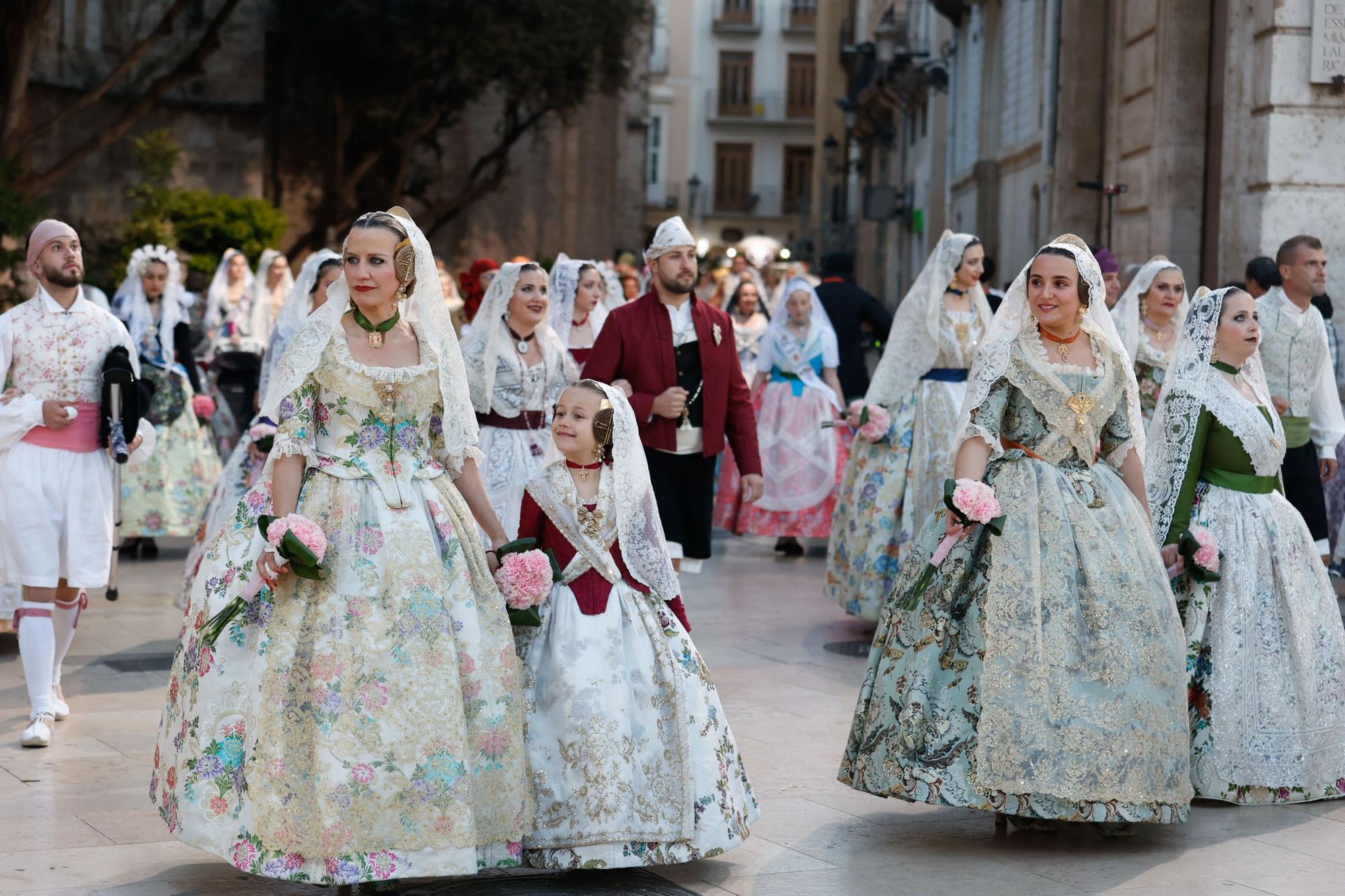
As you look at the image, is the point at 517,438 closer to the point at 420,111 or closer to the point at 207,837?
the point at 207,837

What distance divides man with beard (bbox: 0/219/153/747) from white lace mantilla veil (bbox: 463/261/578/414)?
1501 millimetres

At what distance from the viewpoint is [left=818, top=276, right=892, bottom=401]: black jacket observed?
12930 millimetres

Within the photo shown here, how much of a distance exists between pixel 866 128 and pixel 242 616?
4332cm

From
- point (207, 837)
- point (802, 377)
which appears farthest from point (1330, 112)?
point (207, 837)

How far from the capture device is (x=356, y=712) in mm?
4777

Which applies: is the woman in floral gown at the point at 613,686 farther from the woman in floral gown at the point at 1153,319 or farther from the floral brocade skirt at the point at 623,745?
the woman in floral gown at the point at 1153,319

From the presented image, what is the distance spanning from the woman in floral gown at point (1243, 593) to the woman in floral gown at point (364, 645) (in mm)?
2505

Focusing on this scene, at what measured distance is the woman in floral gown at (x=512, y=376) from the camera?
8117 millimetres

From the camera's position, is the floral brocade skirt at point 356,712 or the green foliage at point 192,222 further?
the green foliage at point 192,222

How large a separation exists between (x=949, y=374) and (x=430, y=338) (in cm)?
457

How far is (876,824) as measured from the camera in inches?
234

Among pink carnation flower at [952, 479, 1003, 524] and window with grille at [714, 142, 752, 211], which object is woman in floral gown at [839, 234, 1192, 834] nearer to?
pink carnation flower at [952, 479, 1003, 524]

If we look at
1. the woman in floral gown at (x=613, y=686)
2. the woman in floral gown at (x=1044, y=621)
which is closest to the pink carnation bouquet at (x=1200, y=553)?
the woman in floral gown at (x=1044, y=621)

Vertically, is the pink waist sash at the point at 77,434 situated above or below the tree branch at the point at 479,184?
below
